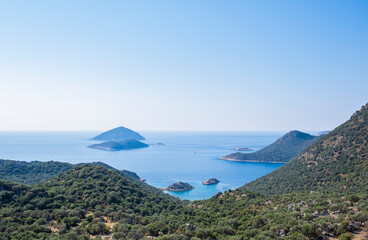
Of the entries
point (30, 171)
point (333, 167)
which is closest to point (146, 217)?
point (333, 167)

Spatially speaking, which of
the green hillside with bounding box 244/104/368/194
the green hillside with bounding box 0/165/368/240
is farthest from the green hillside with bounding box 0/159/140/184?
the green hillside with bounding box 244/104/368/194

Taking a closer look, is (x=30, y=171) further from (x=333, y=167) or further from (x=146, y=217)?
(x=333, y=167)

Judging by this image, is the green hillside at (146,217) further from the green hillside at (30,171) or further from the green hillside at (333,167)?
the green hillside at (30,171)

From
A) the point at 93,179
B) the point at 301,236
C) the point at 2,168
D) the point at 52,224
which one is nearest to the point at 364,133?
the point at 301,236

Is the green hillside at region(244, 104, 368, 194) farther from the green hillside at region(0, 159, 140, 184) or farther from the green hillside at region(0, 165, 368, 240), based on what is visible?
the green hillside at region(0, 159, 140, 184)

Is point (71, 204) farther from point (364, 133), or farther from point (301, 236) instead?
point (364, 133)

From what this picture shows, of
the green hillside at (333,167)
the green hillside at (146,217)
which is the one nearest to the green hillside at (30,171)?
the green hillside at (146,217)

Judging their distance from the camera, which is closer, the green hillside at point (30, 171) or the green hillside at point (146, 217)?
the green hillside at point (146, 217)

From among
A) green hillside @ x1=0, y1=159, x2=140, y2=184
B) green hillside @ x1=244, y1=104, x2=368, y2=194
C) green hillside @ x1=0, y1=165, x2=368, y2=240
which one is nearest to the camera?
green hillside @ x1=0, y1=165, x2=368, y2=240
